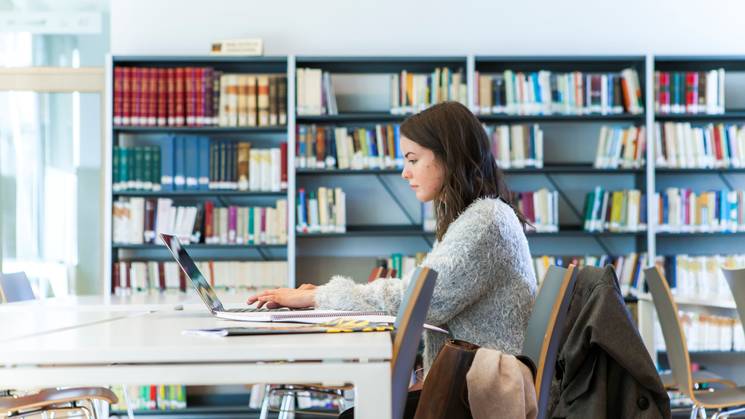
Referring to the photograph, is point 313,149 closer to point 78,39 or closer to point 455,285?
point 78,39

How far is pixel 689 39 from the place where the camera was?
5281mm

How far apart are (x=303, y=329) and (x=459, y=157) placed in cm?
80

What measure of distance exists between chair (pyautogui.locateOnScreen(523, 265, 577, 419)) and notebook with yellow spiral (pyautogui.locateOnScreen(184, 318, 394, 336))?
28cm

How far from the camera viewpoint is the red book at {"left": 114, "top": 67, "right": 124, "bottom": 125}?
4922 mm

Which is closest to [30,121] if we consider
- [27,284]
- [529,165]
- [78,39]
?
[78,39]

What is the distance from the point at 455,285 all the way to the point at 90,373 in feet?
2.82

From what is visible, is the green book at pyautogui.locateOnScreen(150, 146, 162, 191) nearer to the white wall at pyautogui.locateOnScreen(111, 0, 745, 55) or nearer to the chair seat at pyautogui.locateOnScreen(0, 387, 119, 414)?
the white wall at pyautogui.locateOnScreen(111, 0, 745, 55)

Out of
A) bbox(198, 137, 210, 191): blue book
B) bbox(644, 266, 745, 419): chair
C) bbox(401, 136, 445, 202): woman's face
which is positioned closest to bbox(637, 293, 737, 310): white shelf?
bbox(644, 266, 745, 419): chair

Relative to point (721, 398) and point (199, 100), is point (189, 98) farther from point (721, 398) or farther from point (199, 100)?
point (721, 398)

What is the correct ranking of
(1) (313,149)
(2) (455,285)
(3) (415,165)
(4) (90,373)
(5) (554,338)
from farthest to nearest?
(1) (313,149) < (3) (415,165) < (2) (455,285) < (5) (554,338) < (4) (90,373)

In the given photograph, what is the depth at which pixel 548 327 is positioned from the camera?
149cm

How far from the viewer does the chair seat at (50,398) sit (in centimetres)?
226

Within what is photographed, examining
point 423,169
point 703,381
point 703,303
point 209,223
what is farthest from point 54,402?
point 209,223

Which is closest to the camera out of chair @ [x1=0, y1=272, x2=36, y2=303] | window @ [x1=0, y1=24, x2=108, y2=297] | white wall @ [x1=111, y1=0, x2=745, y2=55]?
chair @ [x1=0, y1=272, x2=36, y2=303]
